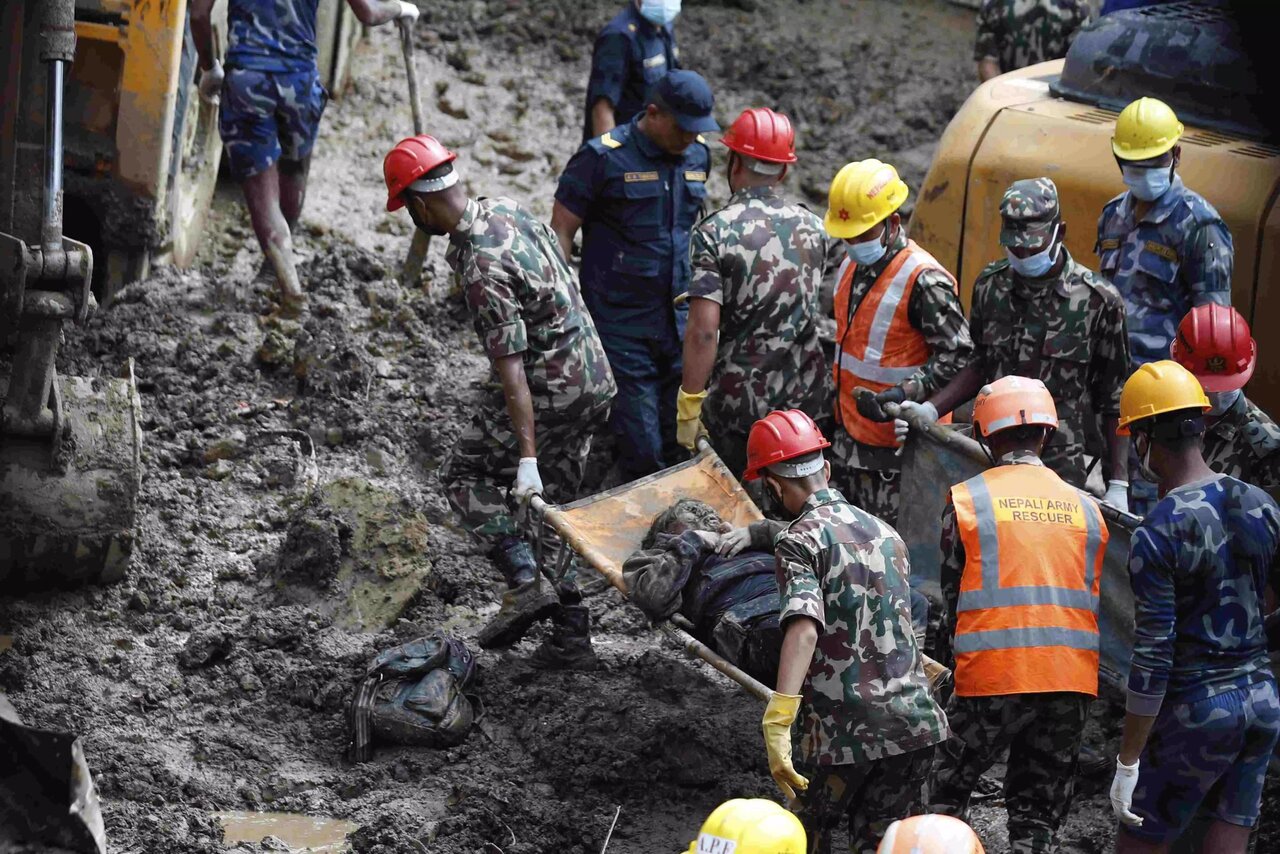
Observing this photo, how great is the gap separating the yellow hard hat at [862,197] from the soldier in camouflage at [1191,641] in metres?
1.66

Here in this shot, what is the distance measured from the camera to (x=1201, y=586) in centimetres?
436

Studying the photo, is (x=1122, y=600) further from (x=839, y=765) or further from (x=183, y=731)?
(x=183, y=731)

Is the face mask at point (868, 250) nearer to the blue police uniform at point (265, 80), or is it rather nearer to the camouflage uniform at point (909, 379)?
the camouflage uniform at point (909, 379)

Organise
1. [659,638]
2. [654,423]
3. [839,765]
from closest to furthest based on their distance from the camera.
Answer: [839,765], [659,638], [654,423]

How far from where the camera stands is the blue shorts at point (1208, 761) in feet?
14.5

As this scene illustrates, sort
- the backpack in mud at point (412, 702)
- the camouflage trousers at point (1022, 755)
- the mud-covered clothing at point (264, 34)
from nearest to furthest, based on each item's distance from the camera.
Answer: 1. the camouflage trousers at point (1022, 755)
2. the backpack in mud at point (412, 702)
3. the mud-covered clothing at point (264, 34)

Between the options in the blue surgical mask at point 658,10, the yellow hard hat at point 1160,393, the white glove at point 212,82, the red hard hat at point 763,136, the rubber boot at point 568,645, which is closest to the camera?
the yellow hard hat at point 1160,393

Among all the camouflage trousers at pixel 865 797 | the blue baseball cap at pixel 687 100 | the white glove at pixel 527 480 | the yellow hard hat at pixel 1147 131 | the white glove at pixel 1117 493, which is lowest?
the camouflage trousers at pixel 865 797

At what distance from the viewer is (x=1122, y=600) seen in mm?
5359

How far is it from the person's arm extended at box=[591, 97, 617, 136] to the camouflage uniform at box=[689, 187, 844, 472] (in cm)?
185

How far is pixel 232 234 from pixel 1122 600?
17.8ft

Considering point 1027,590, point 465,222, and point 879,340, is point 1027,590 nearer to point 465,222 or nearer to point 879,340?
point 879,340

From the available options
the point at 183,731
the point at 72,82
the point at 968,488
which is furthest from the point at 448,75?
the point at 968,488

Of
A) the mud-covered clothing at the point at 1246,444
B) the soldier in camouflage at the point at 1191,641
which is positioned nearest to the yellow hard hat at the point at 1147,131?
the mud-covered clothing at the point at 1246,444
